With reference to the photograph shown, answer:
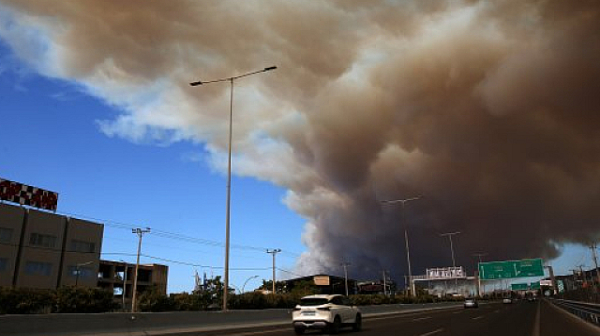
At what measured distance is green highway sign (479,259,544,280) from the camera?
256 ft

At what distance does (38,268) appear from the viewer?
6812 centimetres

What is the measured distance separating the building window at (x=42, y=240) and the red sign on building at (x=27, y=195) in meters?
4.12

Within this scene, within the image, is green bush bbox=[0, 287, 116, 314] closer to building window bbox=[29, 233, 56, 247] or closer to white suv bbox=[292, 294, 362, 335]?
white suv bbox=[292, 294, 362, 335]

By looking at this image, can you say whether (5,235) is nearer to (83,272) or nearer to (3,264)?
(3,264)

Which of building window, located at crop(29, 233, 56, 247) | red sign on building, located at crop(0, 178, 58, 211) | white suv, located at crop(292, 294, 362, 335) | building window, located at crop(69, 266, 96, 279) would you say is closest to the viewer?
white suv, located at crop(292, 294, 362, 335)

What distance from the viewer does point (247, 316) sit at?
82.0 feet

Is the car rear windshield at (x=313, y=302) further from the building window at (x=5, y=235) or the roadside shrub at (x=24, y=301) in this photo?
the building window at (x=5, y=235)

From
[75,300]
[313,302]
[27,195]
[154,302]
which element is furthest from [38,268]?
[313,302]

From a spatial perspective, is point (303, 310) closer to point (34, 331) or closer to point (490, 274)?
point (34, 331)

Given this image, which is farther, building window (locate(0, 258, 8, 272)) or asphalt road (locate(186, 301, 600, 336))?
building window (locate(0, 258, 8, 272))

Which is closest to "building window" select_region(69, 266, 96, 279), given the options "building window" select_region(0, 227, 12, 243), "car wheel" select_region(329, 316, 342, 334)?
"building window" select_region(0, 227, 12, 243)

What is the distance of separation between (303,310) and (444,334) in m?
5.48

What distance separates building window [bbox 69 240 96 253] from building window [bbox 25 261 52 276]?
4.63 meters

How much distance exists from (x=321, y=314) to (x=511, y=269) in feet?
239
